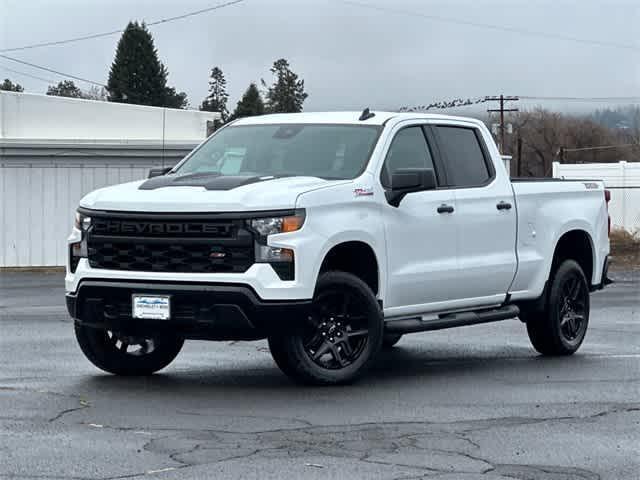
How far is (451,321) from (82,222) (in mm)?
3080

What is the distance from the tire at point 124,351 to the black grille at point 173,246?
80cm

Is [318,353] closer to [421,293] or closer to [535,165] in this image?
[421,293]

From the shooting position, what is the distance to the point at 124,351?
35.7 feet

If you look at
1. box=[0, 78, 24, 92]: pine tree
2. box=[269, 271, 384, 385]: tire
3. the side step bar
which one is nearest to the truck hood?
box=[269, 271, 384, 385]: tire

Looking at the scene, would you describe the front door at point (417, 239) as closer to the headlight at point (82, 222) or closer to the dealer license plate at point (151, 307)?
the dealer license plate at point (151, 307)

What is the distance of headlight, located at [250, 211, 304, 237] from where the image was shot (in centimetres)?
966

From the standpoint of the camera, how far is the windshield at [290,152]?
1082cm

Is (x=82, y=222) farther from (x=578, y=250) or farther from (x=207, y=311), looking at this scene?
(x=578, y=250)

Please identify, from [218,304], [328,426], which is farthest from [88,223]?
[328,426]

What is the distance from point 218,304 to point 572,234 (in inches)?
183

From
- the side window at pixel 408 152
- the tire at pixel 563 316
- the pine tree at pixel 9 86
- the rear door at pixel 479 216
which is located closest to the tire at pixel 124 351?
the side window at pixel 408 152

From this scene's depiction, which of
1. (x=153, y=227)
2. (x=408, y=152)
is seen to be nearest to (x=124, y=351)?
(x=153, y=227)

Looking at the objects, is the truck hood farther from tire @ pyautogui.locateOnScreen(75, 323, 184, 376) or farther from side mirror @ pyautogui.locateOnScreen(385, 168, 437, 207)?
tire @ pyautogui.locateOnScreen(75, 323, 184, 376)

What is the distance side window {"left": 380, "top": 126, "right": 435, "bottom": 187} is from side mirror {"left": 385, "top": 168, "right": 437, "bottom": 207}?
0.45 feet
